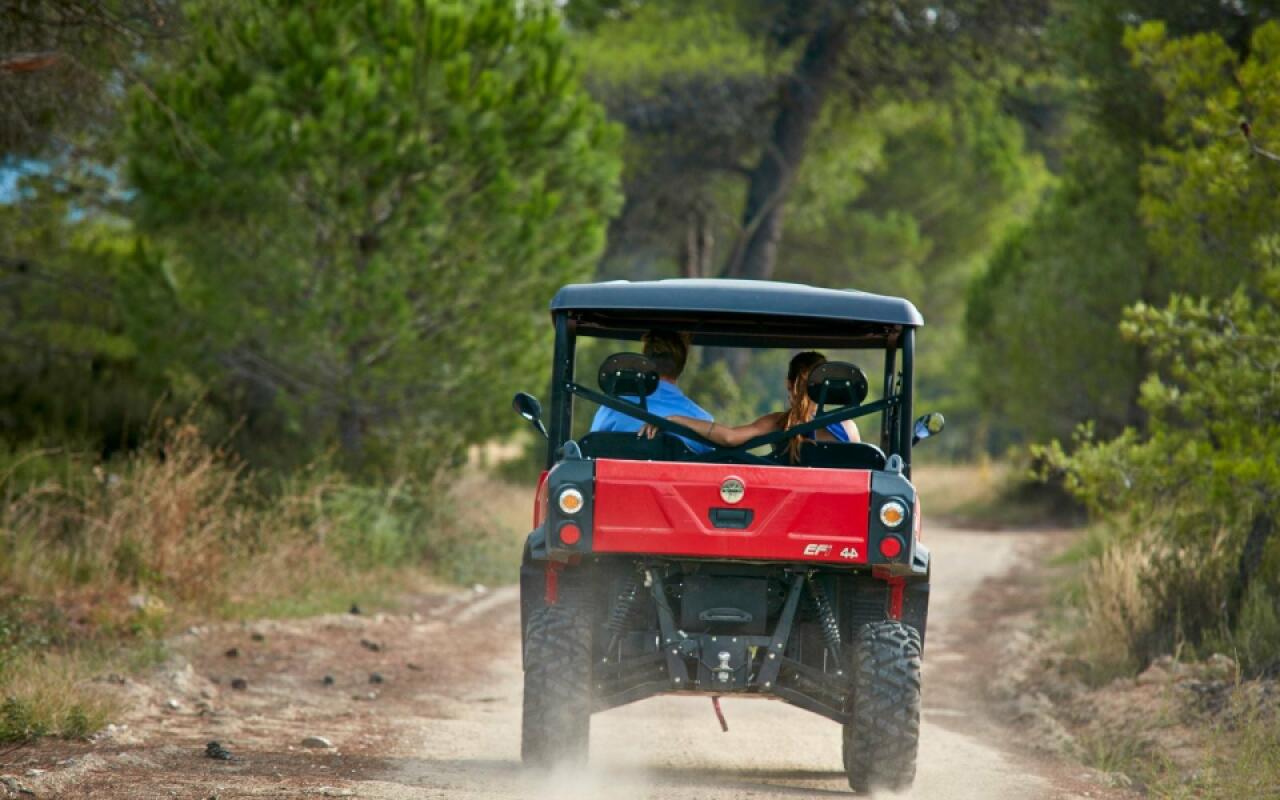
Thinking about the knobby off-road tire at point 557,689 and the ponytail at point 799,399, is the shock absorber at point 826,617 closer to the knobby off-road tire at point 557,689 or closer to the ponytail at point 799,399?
the ponytail at point 799,399

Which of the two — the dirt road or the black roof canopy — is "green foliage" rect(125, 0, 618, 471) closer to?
the dirt road

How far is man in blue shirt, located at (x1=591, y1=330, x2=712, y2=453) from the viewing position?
302 inches

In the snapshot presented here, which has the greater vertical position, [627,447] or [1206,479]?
[627,447]

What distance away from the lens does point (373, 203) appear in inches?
613

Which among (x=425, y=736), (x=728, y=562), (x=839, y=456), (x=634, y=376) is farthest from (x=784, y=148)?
(x=728, y=562)

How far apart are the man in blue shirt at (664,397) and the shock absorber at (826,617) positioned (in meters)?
0.86

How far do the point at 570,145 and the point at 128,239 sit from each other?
547 centimetres

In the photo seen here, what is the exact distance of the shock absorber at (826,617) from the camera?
280 inches

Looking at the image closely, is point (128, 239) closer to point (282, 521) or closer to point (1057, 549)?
point (282, 521)

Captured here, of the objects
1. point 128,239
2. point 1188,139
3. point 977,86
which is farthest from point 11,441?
point 977,86

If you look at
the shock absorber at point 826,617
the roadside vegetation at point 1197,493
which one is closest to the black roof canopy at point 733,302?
the shock absorber at point 826,617

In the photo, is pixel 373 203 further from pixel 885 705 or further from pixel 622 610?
pixel 885 705

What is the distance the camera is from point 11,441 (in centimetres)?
1544

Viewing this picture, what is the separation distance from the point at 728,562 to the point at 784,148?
2075 cm
